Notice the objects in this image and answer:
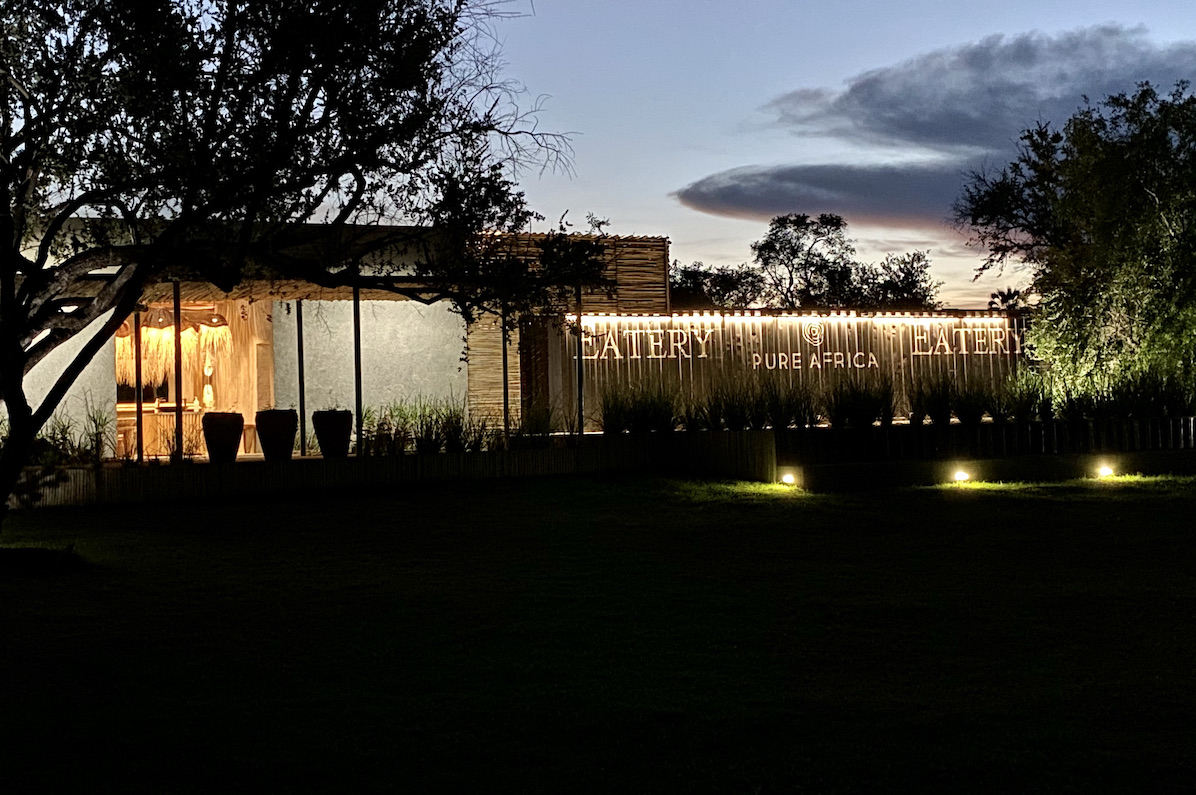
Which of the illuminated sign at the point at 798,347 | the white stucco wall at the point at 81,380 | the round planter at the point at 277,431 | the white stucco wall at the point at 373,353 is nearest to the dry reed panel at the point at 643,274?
the illuminated sign at the point at 798,347

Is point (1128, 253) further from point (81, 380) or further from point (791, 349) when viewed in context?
point (81, 380)

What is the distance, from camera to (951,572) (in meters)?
7.92

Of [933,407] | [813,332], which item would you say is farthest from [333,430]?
[813,332]

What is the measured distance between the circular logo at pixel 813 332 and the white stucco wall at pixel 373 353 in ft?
15.4

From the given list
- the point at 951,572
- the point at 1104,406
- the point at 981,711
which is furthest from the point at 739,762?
the point at 1104,406

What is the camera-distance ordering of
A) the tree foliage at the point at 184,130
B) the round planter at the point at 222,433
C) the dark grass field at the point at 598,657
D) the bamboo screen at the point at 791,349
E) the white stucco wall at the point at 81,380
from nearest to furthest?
the dark grass field at the point at 598,657 → the tree foliage at the point at 184,130 → the round planter at the point at 222,433 → the white stucco wall at the point at 81,380 → the bamboo screen at the point at 791,349

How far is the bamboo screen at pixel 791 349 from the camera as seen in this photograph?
16.8 metres

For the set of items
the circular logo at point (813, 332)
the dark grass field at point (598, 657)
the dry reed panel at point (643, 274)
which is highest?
the dry reed panel at point (643, 274)

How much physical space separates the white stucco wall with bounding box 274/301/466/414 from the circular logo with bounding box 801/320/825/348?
469 cm

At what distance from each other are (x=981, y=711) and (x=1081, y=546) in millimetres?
4903

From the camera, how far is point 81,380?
15281mm

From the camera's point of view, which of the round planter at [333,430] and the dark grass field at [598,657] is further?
the round planter at [333,430]

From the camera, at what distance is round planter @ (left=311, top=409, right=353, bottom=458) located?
1302cm

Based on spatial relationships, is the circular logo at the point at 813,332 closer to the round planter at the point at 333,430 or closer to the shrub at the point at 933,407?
the shrub at the point at 933,407
